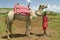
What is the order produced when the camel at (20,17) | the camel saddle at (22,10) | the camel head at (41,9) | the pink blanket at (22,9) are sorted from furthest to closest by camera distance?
1. the camel head at (41,9)
2. the pink blanket at (22,9)
3. the camel saddle at (22,10)
4. the camel at (20,17)

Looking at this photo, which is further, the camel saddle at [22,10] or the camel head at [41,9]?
the camel head at [41,9]

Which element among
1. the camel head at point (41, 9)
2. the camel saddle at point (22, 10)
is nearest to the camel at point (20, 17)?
the camel head at point (41, 9)

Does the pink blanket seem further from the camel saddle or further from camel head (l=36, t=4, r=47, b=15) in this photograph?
camel head (l=36, t=4, r=47, b=15)

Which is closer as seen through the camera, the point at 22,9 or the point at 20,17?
the point at 20,17

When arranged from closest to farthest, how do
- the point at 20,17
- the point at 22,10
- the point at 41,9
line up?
the point at 20,17 → the point at 22,10 → the point at 41,9

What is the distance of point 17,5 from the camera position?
32.9 ft

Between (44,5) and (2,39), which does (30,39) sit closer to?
(2,39)

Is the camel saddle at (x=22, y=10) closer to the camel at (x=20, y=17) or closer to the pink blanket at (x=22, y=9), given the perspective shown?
the pink blanket at (x=22, y=9)

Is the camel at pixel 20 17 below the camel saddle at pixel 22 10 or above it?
below

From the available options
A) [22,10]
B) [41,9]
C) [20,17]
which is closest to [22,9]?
[22,10]

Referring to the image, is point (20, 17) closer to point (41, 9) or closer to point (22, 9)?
point (22, 9)

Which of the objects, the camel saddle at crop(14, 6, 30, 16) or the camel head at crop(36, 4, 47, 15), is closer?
the camel saddle at crop(14, 6, 30, 16)

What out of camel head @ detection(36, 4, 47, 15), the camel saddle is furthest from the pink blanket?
camel head @ detection(36, 4, 47, 15)

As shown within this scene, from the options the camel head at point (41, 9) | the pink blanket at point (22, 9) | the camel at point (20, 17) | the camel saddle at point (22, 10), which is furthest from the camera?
the camel head at point (41, 9)
